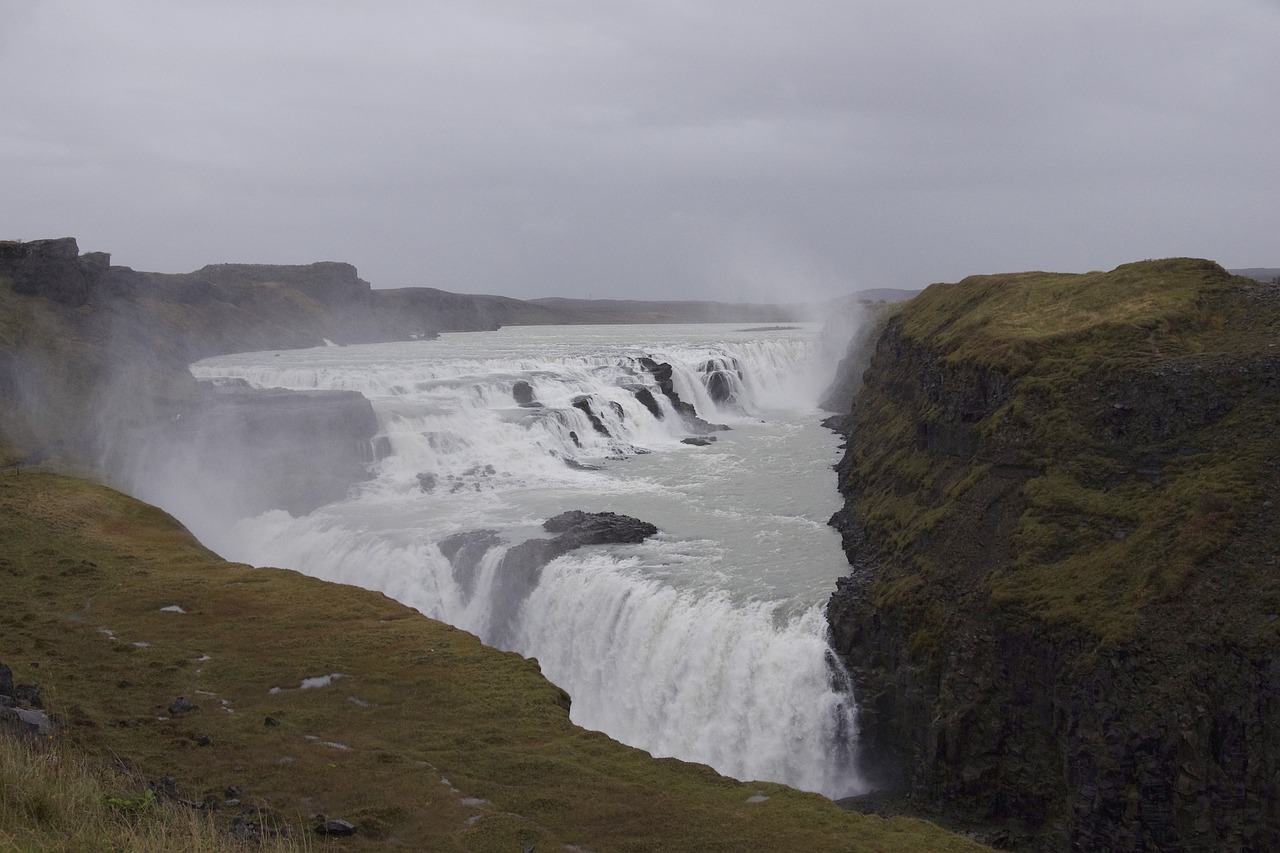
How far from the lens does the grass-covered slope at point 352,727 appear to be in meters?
10.6

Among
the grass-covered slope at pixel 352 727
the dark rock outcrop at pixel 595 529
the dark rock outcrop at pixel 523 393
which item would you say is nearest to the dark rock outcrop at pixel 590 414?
the dark rock outcrop at pixel 523 393

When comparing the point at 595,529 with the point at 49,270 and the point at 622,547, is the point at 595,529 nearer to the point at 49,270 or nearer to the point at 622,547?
the point at 622,547

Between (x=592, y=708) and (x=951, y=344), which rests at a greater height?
(x=951, y=344)

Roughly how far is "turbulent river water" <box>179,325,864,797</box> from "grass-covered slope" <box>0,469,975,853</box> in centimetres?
511

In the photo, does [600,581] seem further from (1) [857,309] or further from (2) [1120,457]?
(1) [857,309]

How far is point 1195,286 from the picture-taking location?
952 inches

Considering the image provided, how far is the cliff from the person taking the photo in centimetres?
1433

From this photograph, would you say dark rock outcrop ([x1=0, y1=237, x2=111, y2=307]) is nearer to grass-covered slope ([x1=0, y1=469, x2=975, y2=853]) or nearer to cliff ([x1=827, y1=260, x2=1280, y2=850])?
grass-covered slope ([x1=0, y1=469, x2=975, y2=853])

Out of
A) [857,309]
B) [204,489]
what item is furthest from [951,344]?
[857,309]

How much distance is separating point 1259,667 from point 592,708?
12.7m

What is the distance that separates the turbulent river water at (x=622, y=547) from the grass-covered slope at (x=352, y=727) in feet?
16.8

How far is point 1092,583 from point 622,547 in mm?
12414

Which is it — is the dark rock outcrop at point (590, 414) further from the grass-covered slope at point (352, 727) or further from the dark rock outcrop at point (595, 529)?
the grass-covered slope at point (352, 727)

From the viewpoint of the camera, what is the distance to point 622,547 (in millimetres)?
26203
